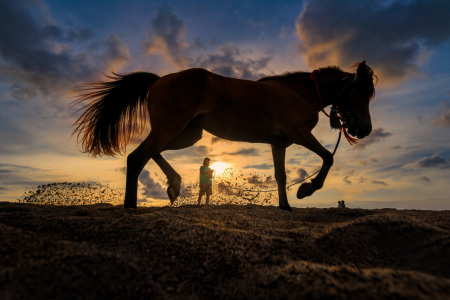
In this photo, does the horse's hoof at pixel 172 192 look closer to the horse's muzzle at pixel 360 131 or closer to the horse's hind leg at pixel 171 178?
the horse's hind leg at pixel 171 178

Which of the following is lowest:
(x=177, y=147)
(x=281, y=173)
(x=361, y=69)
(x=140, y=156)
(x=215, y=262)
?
(x=215, y=262)

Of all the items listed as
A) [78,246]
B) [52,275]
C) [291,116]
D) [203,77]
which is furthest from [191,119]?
[52,275]

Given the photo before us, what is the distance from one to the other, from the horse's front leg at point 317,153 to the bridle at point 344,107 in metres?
0.75

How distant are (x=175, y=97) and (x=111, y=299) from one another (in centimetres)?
280

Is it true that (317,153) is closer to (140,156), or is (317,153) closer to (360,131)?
(360,131)

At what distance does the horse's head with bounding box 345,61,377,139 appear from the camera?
13.8 ft

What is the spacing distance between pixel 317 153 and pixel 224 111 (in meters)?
1.57

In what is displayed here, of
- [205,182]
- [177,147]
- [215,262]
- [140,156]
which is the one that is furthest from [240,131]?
[205,182]

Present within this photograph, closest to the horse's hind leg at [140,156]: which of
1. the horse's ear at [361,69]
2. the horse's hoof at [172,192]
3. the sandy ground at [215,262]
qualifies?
the horse's hoof at [172,192]

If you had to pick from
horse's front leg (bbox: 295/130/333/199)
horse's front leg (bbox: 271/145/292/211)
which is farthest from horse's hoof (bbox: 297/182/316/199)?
horse's front leg (bbox: 271/145/292/211)

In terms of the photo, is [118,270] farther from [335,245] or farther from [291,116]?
[291,116]

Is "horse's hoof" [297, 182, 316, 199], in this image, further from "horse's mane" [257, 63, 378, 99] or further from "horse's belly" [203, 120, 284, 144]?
"horse's mane" [257, 63, 378, 99]

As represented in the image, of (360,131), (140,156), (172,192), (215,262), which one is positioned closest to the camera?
(215,262)

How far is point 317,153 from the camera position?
3859 millimetres
